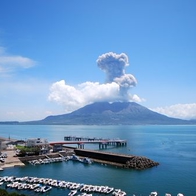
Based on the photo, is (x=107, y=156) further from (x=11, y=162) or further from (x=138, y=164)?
(x=11, y=162)

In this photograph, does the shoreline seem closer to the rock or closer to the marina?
the marina

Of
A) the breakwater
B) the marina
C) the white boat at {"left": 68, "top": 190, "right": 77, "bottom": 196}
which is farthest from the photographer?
the breakwater

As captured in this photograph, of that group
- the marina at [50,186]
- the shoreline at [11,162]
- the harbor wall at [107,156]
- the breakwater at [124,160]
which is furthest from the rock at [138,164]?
the shoreline at [11,162]

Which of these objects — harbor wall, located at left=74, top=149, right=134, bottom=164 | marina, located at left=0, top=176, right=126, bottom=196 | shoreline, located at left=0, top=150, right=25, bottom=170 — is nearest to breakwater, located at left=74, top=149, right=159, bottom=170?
harbor wall, located at left=74, top=149, right=134, bottom=164

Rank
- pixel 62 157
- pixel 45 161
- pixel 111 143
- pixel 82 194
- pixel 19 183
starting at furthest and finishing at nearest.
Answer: pixel 111 143
pixel 62 157
pixel 45 161
pixel 19 183
pixel 82 194

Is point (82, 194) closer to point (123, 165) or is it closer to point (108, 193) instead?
point (108, 193)

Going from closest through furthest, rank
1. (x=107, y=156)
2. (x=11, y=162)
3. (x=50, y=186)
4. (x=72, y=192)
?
(x=72, y=192), (x=50, y=186), (x=11, y=162), (x=107, y=156)

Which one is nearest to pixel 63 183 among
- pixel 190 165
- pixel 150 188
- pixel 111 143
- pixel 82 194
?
pixel 82 194

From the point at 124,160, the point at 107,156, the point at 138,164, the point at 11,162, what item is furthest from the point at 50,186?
the point at 107,156
